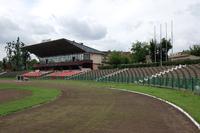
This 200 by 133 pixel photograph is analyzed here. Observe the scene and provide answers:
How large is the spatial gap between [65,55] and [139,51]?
2393cm

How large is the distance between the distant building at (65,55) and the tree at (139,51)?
11.0 metres

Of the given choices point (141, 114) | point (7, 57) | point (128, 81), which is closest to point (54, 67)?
point (7, 57)

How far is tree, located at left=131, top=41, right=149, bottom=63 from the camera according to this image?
11150cm

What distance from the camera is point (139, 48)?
372 ft

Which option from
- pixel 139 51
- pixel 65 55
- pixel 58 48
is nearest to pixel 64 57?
pixel 65 55

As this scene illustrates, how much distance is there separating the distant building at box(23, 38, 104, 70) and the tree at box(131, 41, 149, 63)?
36.1 feet

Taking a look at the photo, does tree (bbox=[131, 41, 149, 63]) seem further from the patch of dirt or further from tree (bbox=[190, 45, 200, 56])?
the patch of dirt

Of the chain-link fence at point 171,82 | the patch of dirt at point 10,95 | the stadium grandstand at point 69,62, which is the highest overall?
the stadium grandstand at point 69,62

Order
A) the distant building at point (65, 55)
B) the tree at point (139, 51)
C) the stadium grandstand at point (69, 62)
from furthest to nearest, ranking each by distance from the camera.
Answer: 1. the tree at point (139, 51)
2. the distant building at point (65, 55)
3. the stadium grandstand at point (69, 62)

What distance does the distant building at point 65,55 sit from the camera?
105 meters

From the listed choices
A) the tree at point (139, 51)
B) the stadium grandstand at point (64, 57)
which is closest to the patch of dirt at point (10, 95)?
the stadium grandstand at point (64, 57)

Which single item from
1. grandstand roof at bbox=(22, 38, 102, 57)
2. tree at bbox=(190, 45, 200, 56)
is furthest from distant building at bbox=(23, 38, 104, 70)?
tree at bbox=(190, 45, 200, 56)

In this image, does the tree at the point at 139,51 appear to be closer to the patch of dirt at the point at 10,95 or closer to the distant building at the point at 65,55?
the distant building at the point at 65,55

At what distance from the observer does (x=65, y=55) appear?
373 feet
